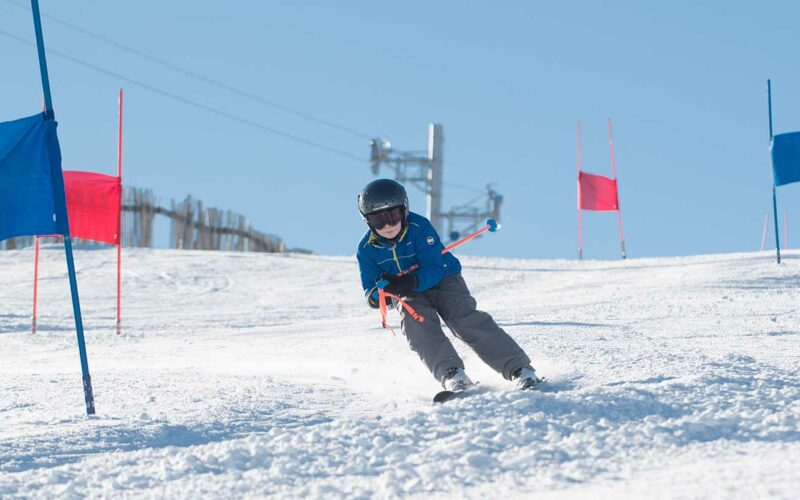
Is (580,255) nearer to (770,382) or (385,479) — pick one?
(770,382)

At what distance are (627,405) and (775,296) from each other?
619 centimetres

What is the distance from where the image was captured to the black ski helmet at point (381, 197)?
4.95 meters

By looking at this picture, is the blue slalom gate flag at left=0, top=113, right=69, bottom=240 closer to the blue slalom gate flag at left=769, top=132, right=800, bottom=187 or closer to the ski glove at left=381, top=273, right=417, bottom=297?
the ski glove at left=381, top=273, right=417, bottom=297

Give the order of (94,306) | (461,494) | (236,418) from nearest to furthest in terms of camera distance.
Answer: (461,494) → (236,418) → (94,306)

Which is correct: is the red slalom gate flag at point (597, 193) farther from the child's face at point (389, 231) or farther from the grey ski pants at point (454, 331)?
the child's face at point (389, 231)

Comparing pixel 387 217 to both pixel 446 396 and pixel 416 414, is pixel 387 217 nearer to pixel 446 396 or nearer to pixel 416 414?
pixel 446 396

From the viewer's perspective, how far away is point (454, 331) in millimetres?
5047

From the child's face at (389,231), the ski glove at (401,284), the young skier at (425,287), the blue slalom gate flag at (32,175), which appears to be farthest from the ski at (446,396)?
the blue slalom gate flag at (32,175)

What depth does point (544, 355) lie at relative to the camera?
18.3ft

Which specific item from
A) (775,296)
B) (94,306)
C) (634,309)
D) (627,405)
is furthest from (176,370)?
(94,306)

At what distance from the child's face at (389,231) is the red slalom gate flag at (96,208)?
6217 mm

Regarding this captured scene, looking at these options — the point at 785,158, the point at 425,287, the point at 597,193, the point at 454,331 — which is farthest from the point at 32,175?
the point at 597,193

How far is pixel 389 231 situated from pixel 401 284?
11.2 inches

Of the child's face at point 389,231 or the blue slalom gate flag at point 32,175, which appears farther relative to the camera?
the child's face at point 389,231
